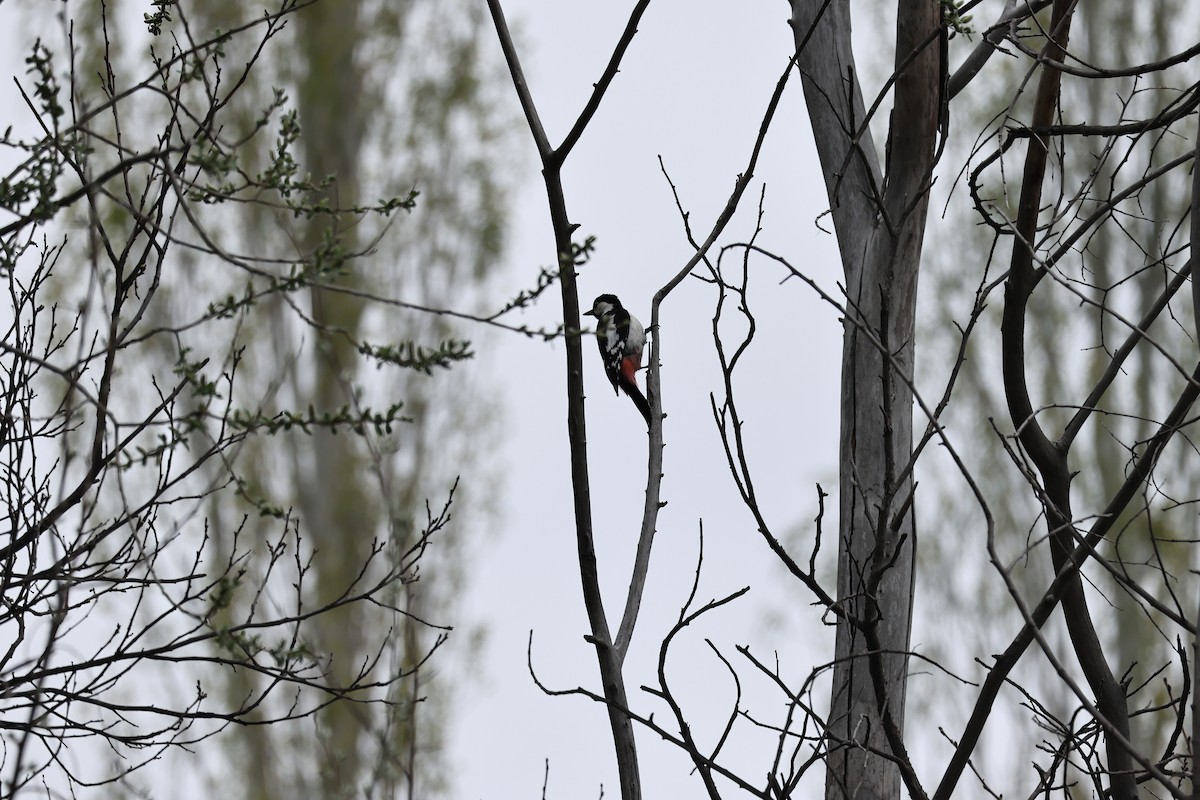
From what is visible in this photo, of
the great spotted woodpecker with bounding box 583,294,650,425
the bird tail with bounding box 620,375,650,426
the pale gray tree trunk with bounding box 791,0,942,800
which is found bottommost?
the pale gray tree trunk with bounding box 791,0,942,800

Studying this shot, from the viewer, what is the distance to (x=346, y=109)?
410 inches

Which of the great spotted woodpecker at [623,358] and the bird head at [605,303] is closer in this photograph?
the great spotted woodpecker at [623,358]

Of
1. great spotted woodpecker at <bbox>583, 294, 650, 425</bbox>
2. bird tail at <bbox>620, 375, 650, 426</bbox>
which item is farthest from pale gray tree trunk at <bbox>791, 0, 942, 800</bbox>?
great spotted woodpecker at <bbox>583, 294, 650, 425</bbox>

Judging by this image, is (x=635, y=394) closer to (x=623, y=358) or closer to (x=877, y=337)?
(x=623, y=358)

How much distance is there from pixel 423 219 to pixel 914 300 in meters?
7.47

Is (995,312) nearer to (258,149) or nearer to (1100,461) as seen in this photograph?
(1100,461)

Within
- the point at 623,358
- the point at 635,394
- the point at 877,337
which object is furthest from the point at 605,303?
the point at 877,337

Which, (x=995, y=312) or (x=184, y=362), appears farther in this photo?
(x=995, y=312)

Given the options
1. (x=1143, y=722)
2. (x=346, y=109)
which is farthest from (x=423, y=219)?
(x=1143, y=722)

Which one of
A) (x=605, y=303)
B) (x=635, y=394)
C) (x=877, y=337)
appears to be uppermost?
(x=605, y=303)

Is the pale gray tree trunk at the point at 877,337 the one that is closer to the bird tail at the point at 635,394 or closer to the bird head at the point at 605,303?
the bird tail at the point at 635,394

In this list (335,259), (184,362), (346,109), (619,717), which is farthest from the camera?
(346,109)

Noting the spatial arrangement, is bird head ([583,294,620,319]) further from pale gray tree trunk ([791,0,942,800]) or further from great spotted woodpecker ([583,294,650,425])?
pale gray tree trunk ([791,0,942,800])

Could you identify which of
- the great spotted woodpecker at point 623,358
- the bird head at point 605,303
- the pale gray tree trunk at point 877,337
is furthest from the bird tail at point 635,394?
the pale gray tree trunk at point 877,337
